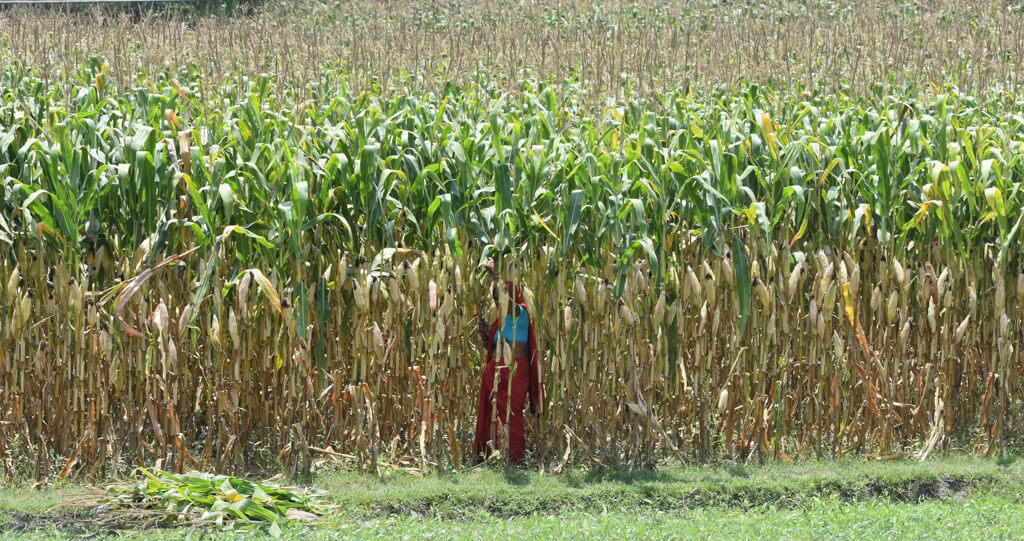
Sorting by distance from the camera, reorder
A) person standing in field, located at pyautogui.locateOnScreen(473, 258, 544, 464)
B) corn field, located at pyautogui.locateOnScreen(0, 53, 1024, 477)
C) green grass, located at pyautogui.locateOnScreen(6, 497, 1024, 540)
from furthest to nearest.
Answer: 1. person standing in field, located at pyautogui.locateOnScreen(473, 258, 544, 464)
2. corn field, located at pyautogui.locateOnScreen(0, 53, 1024, 477)
3. green grass, located at pyautogui.locateOnScreen(6, 497, 1024, 540)

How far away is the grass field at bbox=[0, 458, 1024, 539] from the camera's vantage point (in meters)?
4.06

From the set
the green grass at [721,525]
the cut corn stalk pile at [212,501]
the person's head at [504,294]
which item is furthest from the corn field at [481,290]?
the green grass at [721,525]

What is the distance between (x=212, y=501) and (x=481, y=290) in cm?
149

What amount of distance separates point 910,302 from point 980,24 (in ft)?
32.0

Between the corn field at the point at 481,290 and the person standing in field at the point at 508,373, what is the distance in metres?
0.09

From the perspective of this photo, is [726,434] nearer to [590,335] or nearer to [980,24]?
[590,335]

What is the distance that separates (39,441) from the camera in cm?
464

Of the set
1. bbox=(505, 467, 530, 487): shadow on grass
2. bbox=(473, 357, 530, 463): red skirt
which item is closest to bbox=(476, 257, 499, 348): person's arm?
bbox=(473, 357, 530, 463): red skirt

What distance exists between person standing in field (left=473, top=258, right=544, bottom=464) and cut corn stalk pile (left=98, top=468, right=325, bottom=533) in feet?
2.93

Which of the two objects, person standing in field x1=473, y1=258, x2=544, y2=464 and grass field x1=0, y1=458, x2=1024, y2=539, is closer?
grass field x1=0, y1=458, x2=1024, y2=539

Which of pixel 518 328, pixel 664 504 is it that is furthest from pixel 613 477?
pixel 518 328

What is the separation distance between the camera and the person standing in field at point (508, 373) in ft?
15.0

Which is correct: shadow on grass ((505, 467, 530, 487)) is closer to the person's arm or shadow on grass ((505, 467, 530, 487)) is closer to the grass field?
the grass field

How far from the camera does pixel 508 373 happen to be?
4645 mm
